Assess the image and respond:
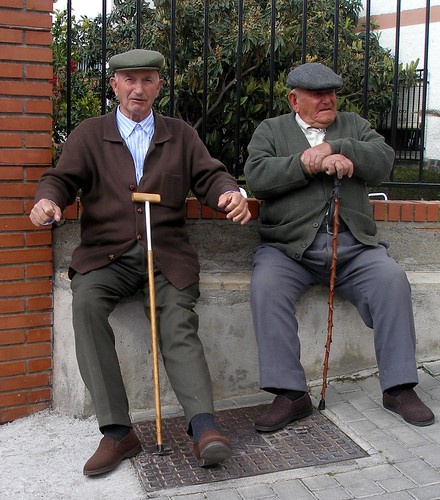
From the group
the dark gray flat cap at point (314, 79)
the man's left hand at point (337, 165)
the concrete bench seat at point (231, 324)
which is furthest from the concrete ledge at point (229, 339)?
the dark gray flat cap at point (314, 79)

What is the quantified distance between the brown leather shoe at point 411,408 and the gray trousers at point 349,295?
0.28 ft

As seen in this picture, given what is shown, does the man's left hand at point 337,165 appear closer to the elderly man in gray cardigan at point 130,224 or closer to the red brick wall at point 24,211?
the elderly man in gray cardigan at point 130,224

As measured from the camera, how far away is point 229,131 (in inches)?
211

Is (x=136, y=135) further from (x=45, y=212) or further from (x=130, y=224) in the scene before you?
(x=45, y=212)

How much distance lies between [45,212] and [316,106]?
1.47 m

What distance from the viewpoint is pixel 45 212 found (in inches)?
123

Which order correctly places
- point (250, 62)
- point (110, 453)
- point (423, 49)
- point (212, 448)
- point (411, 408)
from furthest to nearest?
point (423, 49) → point (250, 62) → point (411, 408) → point (110, 453) → point (212, 448)

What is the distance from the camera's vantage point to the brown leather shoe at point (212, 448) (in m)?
2.93

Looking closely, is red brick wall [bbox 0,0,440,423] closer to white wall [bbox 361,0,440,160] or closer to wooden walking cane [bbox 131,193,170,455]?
wooden walking cane [bbox 131,193,170,455]

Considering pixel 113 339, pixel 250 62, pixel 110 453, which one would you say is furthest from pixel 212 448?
pixel 250 62

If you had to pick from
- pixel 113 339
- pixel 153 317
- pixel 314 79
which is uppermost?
pixel 314 79

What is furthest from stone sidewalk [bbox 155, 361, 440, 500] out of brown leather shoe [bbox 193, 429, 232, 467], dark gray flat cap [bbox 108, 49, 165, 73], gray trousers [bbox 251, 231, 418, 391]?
dark gray flat cap [bbox 108, 49, 165, 73]

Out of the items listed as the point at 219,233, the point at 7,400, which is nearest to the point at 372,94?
the point at 219,233

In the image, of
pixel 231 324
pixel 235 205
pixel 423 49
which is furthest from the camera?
pixel 423 49
